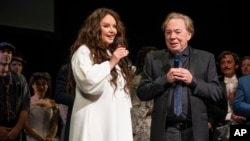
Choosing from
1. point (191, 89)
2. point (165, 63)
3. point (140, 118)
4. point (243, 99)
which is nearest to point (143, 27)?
point (140, 118)

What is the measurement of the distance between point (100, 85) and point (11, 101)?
1738 millimetres

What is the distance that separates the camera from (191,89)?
119 inches

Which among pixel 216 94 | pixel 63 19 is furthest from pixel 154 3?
pixel 216 94

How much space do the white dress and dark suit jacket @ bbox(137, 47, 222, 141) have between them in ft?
0.92

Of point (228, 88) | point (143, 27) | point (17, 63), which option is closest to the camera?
point (228, 88)

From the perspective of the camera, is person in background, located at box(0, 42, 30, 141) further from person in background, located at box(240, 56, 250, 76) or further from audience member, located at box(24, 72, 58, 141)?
person in background, located at box(240, 56, 250, 76)

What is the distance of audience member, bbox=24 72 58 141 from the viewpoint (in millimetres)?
4723

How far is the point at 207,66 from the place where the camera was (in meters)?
3.09

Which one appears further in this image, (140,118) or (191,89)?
(140,118)

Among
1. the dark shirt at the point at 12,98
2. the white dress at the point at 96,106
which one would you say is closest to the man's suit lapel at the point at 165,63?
the white dress at the point at 96,106

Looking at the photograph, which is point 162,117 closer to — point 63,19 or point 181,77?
point 181,77

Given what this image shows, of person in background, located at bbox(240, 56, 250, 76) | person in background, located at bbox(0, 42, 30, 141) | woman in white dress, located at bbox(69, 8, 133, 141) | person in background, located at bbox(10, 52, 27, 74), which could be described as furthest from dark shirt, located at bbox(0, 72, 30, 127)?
person in background, located at bbox(240, 56, 250, 76)

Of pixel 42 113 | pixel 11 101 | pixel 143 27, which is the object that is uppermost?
pixel 143 27

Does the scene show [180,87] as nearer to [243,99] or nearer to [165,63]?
[165,63]
